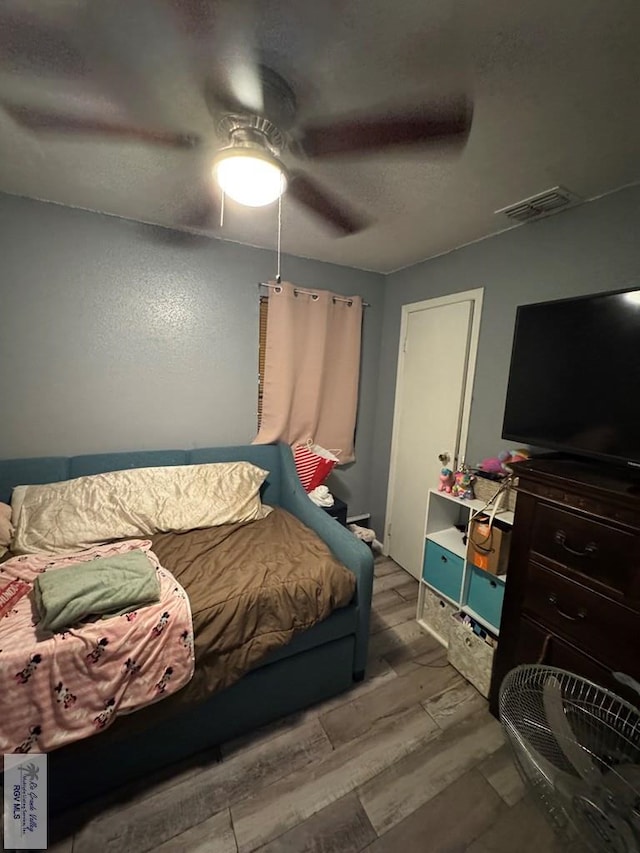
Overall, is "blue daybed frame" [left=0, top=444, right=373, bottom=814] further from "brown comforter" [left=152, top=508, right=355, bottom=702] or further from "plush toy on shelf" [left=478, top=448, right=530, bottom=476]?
"plush toy on shelf" [left=478, top=448, right=530, bottom=476]

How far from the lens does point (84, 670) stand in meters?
1.13

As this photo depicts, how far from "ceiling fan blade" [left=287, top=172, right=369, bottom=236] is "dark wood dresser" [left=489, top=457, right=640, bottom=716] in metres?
1.55

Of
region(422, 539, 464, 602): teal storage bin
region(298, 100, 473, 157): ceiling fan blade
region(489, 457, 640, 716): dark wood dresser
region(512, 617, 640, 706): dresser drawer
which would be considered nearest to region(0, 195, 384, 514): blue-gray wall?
region(298, 100, 473, 157): ceiling fan blade

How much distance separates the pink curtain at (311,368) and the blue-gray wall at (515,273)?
0.42 meters

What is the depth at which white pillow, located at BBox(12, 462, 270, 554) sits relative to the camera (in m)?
1.73

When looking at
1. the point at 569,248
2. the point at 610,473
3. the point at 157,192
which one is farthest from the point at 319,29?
the point at 610,473

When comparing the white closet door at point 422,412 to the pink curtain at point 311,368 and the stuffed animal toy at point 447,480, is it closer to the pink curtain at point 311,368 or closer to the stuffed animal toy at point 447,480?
the stuffed animal toy at point 447,480

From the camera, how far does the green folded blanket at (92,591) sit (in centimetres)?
115

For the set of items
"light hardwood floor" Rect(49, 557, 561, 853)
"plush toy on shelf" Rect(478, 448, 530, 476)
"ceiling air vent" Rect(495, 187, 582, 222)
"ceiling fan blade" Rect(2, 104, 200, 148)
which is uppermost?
"ceiling air vent" Rect(495, 187, 582, 222)

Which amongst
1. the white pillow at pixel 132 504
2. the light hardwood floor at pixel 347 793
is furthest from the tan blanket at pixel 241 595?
the light hardwood floor at pixel 347 793

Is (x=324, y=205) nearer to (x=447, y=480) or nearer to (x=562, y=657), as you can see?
(x=447, y=480)

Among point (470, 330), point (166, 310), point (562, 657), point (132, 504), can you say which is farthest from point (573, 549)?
point (166, 310)

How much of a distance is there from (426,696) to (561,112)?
8.10 feet

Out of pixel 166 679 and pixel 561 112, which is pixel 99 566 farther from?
pixel 561 112
